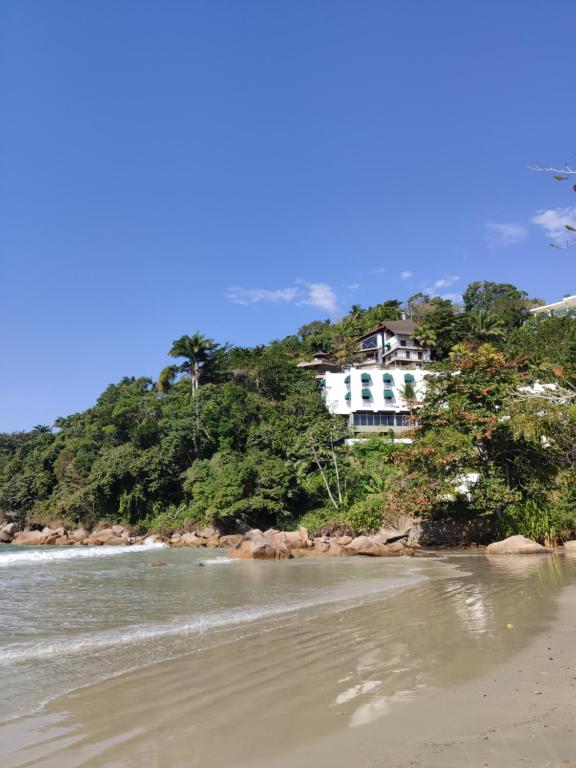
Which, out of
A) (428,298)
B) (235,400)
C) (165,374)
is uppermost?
(428,298)

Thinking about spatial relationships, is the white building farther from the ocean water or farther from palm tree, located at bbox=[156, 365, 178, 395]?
the ocean water

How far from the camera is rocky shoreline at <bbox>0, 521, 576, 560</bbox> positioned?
826 inches

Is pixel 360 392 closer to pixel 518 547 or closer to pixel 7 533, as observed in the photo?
pixel 518 547

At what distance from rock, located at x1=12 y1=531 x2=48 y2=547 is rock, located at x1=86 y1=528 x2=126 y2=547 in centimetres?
406

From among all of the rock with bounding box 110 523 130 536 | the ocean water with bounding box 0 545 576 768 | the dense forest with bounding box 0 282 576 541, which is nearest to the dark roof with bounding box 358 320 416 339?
the dense forest with bounding box 0 282 576 541

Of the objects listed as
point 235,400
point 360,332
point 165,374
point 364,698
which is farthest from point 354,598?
point 360,332

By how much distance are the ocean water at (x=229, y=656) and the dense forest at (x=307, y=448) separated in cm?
422

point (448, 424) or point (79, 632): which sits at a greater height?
point (448, 424)

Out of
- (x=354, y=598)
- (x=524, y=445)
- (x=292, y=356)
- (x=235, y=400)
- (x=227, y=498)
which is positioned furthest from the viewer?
(x=292, y=356)

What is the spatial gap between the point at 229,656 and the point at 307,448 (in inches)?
1162

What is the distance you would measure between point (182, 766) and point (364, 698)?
1.74 meters

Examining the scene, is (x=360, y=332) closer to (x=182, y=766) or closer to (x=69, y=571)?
(x=69, y=571)

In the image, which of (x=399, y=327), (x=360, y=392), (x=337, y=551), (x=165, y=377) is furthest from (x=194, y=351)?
(x=337, y=551)

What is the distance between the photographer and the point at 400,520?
2548cm
